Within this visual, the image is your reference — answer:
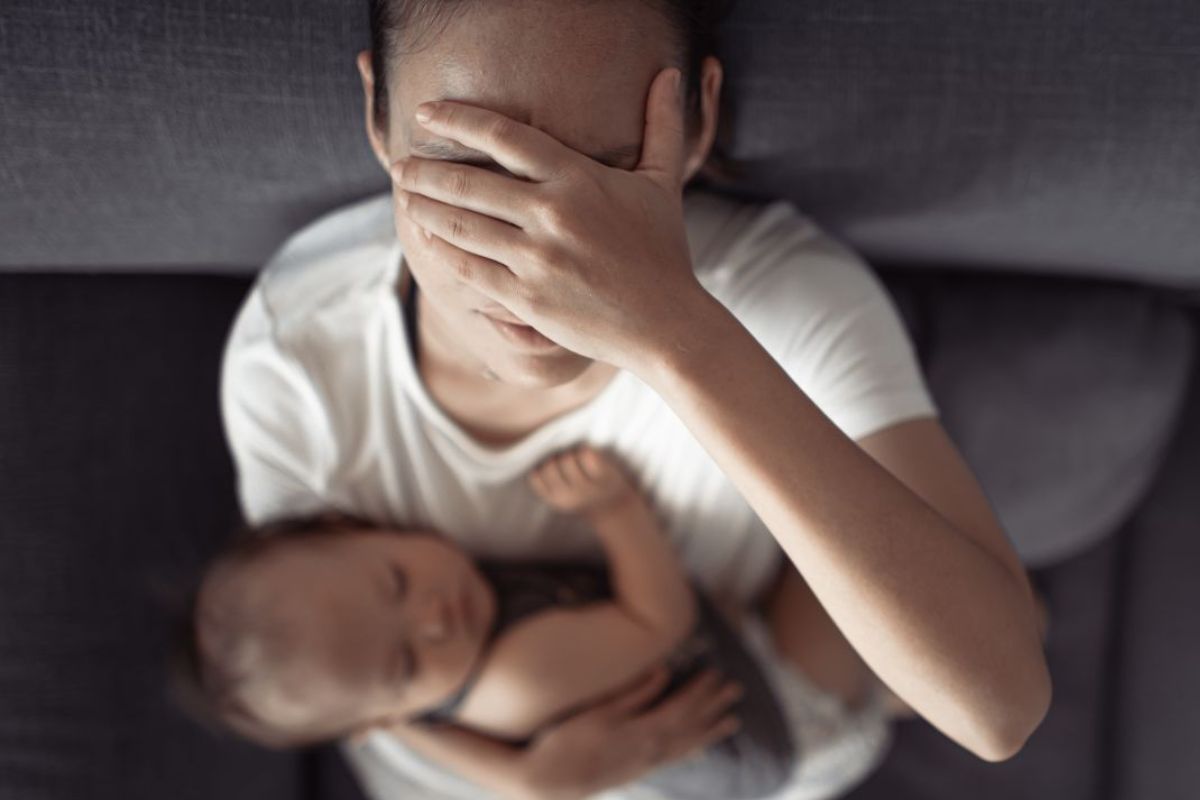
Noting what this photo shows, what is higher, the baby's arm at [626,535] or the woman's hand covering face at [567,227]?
the woman's hand covering face at [567,227]

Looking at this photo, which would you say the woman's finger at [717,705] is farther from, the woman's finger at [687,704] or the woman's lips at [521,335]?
the woman's lips at [521,335]

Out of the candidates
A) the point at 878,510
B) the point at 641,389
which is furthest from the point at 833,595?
the point at 641,389

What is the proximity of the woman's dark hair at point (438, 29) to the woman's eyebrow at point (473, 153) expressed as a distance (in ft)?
0.24

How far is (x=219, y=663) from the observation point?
1.07 m

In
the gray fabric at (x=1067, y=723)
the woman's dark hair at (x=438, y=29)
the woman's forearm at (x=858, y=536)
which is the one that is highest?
the woman's dark hair at (x=438, y=29)

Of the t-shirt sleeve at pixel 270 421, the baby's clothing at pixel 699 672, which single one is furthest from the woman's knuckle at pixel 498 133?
the baby's clothing at pixel 699 672

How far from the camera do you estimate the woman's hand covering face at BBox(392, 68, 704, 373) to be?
0.66m

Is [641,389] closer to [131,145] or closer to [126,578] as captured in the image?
[131,145]

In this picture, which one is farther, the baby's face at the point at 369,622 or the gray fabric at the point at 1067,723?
the gray fabric at the point at 1067,723

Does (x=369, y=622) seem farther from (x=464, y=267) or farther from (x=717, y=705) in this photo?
(x=464, y=267)

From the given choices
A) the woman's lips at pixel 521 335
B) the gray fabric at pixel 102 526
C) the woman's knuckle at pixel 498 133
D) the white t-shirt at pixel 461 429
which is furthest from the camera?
the gray fabric at pixel 102 526

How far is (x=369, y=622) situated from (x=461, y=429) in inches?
9.9

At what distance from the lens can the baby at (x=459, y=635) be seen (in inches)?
42.0

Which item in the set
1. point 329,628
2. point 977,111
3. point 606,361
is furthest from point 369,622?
point 977,111
